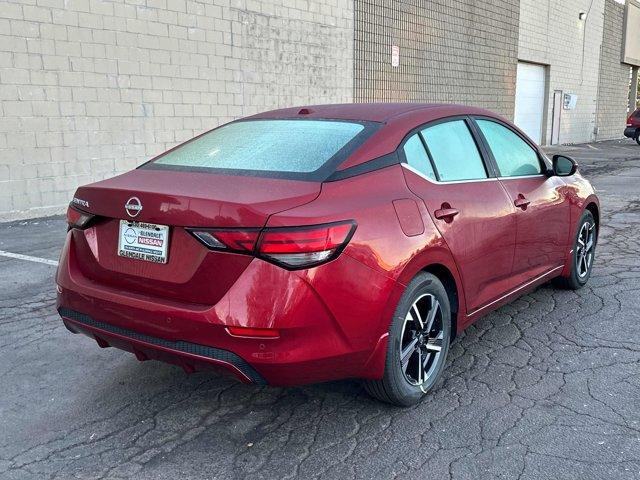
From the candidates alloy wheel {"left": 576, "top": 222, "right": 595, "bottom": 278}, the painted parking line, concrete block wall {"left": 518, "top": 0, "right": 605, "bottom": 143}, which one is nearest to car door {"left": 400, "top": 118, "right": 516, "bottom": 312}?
alloy wheel {"left": 576, "top": 222, "right": 595, "bottom": 278}

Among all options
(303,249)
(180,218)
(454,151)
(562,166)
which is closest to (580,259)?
(562,166)

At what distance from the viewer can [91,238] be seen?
123 inches

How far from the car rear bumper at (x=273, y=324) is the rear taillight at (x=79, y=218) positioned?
35cm

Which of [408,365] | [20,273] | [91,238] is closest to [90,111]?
[20,273]

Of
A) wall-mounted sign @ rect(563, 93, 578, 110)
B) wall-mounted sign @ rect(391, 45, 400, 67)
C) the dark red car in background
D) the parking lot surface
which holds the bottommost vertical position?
the parking lot surface

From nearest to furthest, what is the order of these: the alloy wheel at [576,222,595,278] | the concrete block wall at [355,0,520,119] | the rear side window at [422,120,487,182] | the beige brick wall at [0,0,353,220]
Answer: the rear side window at [422,120,487,182] → the alloy wheel at [576,222,595,278] → the beige brick wall at [0,0,353,220] → the concrete block wall at [355,0,520,119]

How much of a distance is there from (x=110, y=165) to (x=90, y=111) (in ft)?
2.99

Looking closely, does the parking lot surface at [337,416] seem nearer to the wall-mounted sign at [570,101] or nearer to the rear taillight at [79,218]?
the rear taillight at [79,218]

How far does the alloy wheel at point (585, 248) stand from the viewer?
5238 mm

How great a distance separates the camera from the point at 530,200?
4.25 metres

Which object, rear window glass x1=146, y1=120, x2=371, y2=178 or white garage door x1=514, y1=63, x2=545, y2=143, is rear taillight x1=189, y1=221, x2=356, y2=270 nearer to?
rear window glass x1=146, y1=120, x2=371, y2=178

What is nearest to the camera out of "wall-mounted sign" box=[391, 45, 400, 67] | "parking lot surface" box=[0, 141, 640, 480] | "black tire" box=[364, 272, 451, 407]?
"parking lot surface" box=[0, 141, 640, 480]

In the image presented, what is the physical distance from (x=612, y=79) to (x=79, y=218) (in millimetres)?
33715

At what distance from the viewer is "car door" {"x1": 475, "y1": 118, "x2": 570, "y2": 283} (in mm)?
4141
